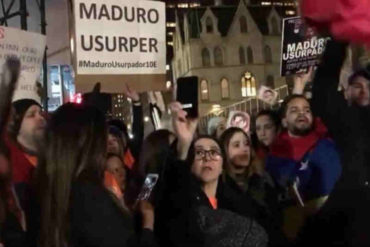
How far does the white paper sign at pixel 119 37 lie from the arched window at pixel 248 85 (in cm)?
7465

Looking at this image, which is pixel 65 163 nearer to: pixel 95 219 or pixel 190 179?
pixel 95 219

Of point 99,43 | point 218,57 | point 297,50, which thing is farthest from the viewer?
point 218,57

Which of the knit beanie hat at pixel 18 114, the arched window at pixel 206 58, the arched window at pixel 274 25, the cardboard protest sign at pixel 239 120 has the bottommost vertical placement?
the cardboard protest sign at pixel 239 120

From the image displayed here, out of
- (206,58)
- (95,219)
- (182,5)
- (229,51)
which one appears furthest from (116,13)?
(182,5)

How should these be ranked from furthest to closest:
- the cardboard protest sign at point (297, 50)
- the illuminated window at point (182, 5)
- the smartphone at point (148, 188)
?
the illuminated window at point (182, 5) < the cardboard protest sign at point (297, 50) < the smartphone at point (148, 188)

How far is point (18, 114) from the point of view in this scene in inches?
178

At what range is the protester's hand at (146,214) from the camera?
11.7 ft

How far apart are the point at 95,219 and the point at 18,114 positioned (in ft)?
4.93

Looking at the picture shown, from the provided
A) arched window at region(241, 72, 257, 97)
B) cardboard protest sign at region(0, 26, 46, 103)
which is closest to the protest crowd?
cardboard protest sign at region(0, 26, 46, 103)

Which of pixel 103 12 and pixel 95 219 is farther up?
pixel 103 12

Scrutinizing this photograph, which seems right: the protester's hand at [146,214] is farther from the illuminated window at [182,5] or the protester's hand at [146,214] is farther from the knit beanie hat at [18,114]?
the illuminated window at [182,5]

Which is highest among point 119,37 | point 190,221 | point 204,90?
point 204,90

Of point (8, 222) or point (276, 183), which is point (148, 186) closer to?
point (8, 222)

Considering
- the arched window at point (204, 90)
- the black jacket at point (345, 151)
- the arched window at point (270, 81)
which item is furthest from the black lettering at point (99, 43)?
the arched window at point (270, 81)
